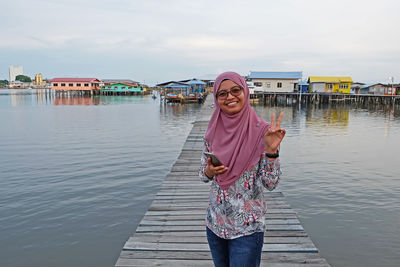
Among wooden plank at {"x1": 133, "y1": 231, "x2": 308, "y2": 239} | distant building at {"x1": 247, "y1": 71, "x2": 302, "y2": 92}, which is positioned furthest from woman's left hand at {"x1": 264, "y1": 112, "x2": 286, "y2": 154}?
distant building at {"x1": 247, "y1": 71, "x2": 302, "y2": 92}

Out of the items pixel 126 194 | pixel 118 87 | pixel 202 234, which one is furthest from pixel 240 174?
pixel 118 87

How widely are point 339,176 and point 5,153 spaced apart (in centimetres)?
1471

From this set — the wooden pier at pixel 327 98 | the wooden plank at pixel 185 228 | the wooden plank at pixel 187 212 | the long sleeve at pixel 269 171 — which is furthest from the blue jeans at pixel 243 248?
the wooden pier at pixel 327 98

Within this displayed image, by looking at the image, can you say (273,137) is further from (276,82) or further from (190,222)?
(276,82)

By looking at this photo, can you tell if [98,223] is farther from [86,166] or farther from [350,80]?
[350,80]

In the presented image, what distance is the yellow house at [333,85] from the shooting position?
53375mm

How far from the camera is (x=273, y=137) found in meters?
2.00

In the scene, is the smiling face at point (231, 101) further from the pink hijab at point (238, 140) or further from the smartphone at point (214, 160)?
the smartphone at point (214, 160)

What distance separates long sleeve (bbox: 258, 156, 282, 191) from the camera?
2051 millimetres

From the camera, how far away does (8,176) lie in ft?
35.5

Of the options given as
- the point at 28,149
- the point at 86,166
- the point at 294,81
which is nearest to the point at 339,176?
the point at 86,166

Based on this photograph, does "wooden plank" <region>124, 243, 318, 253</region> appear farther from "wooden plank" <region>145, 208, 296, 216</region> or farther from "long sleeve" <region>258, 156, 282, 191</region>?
"long sleeve" <region>258, 156, 282, 191</region>

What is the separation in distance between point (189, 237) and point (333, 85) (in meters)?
55.7

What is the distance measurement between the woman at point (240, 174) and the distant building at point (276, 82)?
53.5m
